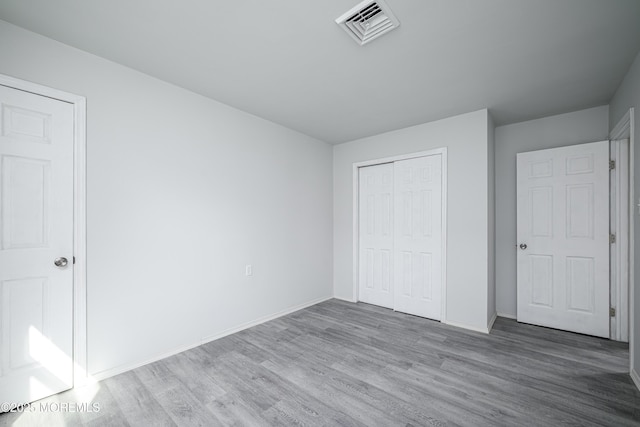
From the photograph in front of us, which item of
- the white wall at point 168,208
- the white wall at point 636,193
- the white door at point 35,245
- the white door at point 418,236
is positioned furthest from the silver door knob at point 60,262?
the white wall at point 636,193

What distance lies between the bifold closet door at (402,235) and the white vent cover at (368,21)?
6.74ft

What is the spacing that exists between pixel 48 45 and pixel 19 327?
79.4 inches

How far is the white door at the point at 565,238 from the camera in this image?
2.99 meters

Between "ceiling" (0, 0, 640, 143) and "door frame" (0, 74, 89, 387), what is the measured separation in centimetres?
54

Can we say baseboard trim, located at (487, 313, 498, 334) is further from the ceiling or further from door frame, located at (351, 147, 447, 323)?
the ceiling

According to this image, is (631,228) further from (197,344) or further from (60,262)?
(60,262)

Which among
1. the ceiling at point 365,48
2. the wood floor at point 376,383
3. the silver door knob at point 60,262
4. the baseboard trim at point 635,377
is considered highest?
the ceiling at point 365,48

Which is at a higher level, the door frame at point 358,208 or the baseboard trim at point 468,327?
the door frame at point 358,208

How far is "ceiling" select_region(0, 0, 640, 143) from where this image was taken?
5.49ft

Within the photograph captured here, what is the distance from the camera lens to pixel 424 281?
361 centimetres

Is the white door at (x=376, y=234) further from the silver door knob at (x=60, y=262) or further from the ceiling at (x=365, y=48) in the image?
the silver door knob at (x=60, y=262)

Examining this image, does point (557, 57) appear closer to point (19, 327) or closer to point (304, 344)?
point (304, 344)

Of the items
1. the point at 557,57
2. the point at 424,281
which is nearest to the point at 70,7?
the point at 557,57

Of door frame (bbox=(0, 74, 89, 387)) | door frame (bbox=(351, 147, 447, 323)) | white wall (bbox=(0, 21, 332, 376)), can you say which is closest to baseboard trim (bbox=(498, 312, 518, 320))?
door frame (bbox=(351, 147, 447, 323))
